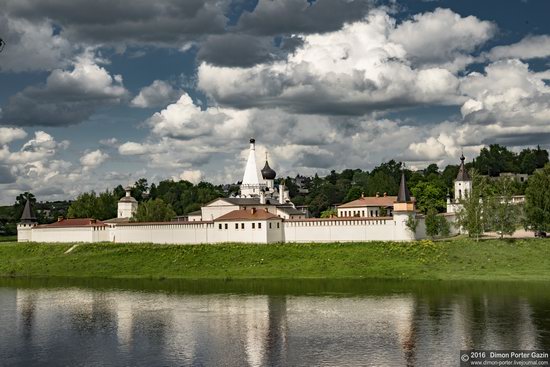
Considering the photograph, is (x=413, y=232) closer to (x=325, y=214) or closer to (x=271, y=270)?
(x=271, y=270)

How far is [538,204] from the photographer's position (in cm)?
4800

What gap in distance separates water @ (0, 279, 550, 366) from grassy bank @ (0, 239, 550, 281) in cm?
327

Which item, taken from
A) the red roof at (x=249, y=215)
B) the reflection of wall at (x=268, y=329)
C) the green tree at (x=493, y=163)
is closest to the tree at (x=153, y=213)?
the red roof at (x=249, y=215)

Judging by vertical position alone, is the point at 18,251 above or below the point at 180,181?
below

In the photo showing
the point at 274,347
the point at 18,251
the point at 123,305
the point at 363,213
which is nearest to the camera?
the point at 274,347

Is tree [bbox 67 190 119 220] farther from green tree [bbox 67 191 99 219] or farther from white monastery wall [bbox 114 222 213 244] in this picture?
white monastery wall [bbox 114 222 213 244]

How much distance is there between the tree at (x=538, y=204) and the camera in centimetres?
4734

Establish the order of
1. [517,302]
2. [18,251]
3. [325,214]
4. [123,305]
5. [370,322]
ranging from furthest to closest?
[325,214] < [18,251] < [123,305] < [517,302] < [370,322]

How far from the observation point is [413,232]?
48.8 metres

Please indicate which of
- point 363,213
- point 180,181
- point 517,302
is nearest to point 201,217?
point 363,213

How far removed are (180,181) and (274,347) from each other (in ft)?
320

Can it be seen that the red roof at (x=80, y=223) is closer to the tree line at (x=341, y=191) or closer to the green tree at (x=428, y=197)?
the tree line at (x=341, y=191)

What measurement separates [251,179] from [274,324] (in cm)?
3653

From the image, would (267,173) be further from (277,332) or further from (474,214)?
(277,332)
